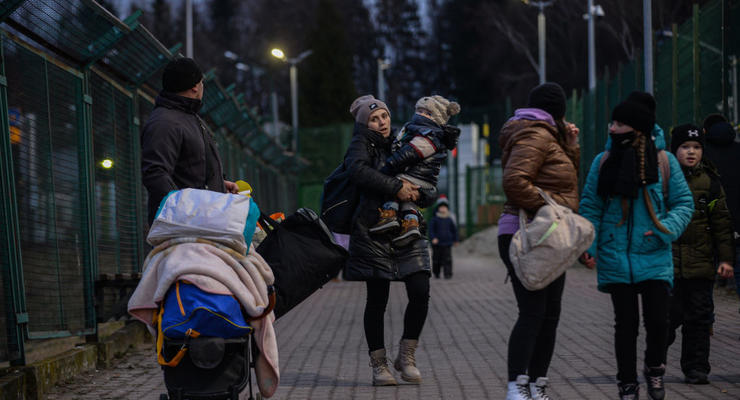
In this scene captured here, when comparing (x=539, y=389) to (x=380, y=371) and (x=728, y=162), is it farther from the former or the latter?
(x=728, y=162)

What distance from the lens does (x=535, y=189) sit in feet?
18.4

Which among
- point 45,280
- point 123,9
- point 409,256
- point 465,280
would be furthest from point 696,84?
point 123,9

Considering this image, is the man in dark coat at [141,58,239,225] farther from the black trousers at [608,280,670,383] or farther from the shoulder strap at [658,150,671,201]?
the shoulder strap at [658,150,671,201]

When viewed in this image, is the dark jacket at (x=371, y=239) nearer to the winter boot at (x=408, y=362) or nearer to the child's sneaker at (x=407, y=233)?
the child's sneaker at (x=407, y=233)

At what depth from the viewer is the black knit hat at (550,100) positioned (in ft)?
19.0

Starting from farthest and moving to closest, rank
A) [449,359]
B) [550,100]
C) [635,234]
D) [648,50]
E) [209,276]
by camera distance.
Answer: [648,50]
[449,359]
[550,100]
[635,234]
[209,276]

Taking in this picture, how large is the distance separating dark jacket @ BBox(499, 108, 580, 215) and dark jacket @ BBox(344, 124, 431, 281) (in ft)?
3.77

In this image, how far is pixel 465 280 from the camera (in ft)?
66.8

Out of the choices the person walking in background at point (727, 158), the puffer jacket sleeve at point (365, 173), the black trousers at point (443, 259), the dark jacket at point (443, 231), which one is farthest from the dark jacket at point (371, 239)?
the black trousers at point (443, 259)

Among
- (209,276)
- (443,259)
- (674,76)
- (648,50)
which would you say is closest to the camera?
(209,276)

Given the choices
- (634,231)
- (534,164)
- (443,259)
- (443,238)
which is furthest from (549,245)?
(443,259)

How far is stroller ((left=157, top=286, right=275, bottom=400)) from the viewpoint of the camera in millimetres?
4719

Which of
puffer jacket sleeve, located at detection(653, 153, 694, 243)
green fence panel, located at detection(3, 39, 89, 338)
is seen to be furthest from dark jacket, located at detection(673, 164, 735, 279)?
green fence panel, located at detection(3, 39, 89, 338)

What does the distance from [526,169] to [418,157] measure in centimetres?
135
